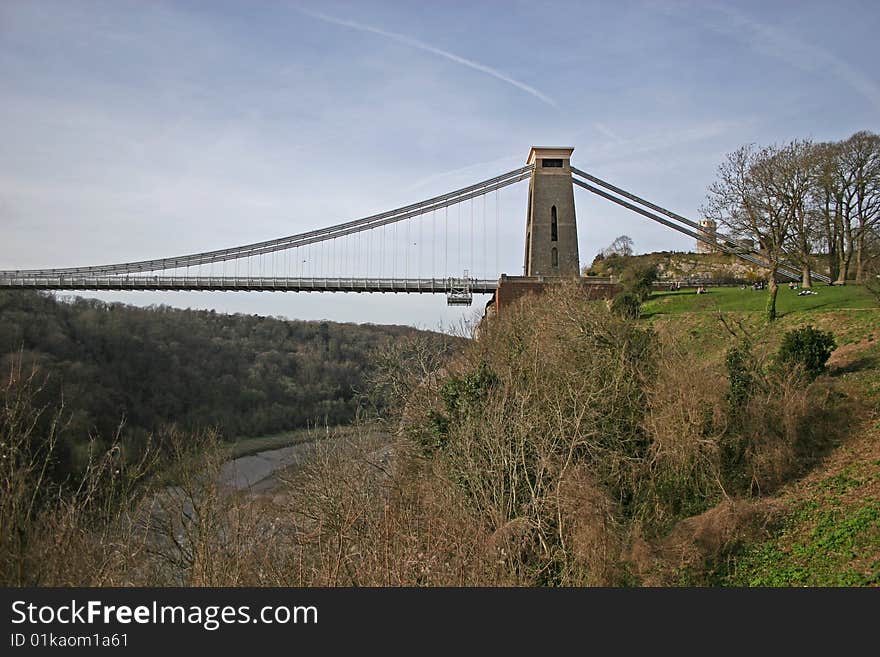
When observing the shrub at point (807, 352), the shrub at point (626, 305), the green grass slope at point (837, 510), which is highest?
the shrub at point (626, 305)

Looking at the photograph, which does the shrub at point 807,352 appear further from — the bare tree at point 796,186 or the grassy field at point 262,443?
the grassy field at point 262,443

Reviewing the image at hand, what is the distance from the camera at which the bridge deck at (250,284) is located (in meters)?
27.6

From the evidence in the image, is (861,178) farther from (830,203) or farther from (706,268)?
(706,268)

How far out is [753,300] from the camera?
69.7 ft

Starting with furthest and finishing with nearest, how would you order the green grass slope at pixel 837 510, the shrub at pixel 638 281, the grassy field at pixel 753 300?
the shrub at pixel 638 281
the grassy field at pixel 753 300
the green grass slope at pixel 837 510

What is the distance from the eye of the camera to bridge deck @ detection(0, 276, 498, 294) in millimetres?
27625

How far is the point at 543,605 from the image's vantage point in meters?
4.48

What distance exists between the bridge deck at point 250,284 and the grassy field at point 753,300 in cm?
643

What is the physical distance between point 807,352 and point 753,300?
9.63 m

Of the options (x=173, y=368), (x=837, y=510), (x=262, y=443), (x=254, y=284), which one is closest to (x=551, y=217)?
(x=254, y=284)

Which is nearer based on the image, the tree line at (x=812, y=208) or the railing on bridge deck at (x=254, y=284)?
the tree line at (x=812, y=208)

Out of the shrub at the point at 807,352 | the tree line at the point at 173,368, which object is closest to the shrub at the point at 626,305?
the tree line at the point at 173,368

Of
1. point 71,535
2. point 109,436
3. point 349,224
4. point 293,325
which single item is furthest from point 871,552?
point 293,325

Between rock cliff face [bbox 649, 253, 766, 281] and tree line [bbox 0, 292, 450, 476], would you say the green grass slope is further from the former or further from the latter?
rock cliff face [bbox 649, 253, 766, 281]
